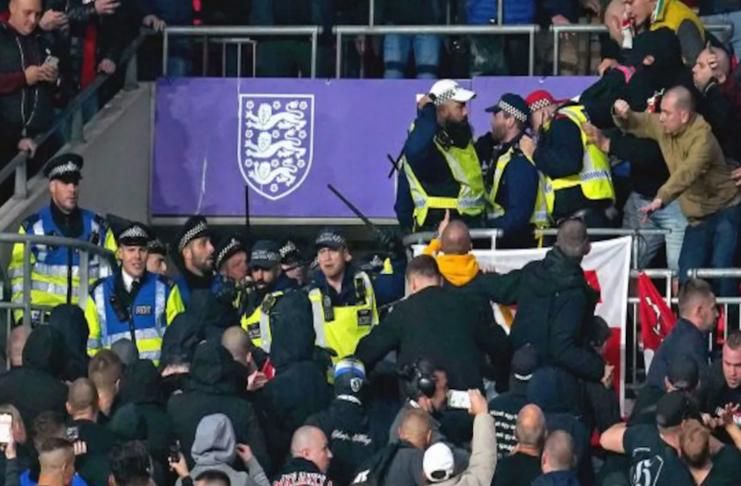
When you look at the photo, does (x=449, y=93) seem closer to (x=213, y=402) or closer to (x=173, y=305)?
(x=173, y=305)

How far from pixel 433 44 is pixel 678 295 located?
4192 mm

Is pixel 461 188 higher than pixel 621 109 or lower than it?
lower

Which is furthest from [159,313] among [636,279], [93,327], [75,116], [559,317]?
[636,279]

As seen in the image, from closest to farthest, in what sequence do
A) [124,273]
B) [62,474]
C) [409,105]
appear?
1. [62,474]
2. [124,273]
3. [409,105]

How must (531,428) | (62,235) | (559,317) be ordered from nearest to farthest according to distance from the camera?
(531,428), (559,317), (62,235)

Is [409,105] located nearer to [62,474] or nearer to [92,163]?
[92,163]

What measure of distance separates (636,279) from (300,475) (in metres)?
3.86

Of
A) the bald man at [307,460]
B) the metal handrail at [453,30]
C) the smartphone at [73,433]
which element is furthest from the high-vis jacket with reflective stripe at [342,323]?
the metal handrail at [453,30]

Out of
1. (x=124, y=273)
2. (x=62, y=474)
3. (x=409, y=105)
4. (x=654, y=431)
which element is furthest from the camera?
(x=409, y=105)

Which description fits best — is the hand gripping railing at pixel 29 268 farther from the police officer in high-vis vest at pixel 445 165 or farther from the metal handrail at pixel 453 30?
the metal handrail at pixel 453 30

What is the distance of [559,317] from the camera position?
20.2 m

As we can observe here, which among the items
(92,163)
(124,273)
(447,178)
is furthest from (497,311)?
(92,163)

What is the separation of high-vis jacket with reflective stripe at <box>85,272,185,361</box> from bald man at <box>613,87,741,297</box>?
3.35 meters

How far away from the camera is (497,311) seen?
70.1ft
